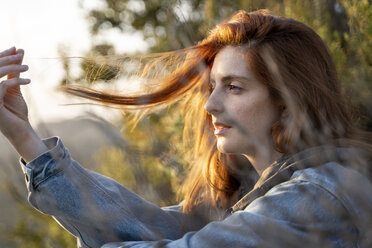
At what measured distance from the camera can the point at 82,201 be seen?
6.22 feet

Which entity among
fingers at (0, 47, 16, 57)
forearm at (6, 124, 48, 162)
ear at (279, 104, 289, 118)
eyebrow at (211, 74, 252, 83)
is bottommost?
→ ear at (279, 104, 289, 118)

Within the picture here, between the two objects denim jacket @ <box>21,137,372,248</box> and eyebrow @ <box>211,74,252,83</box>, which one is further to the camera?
eyebrow @ <box>211,74,252,83</box>

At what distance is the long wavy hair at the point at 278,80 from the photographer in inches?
71.7

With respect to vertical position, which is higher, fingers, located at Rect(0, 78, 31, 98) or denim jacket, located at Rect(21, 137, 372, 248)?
fingers, located at Rect(0, 78, 31, 98)

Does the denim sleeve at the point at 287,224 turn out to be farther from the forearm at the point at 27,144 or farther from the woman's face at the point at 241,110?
the forearm at the point at 27,144

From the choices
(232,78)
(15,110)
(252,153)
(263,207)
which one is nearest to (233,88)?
(232,78)

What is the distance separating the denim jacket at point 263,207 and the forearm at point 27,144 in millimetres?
29

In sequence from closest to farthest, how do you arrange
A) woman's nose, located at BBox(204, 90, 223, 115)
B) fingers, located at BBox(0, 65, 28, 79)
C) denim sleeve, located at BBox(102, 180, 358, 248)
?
1. denim sleeve, located at BBox(102, 180, 358, 248)
2. fingers, located at BBox(0, 65, 28, 79)
3. woman's nose, located at BBox(204, 90, 223, 115)

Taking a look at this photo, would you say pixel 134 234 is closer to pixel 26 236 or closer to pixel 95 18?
pixel 26 236

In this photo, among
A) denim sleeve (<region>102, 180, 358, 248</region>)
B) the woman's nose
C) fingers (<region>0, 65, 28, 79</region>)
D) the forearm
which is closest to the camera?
denim sleeve (<region>102, 180, 358, 248</region>)

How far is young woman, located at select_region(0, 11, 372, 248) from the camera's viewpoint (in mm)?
1425

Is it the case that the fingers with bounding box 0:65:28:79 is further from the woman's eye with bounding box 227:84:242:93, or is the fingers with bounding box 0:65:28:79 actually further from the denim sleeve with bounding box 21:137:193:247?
the woman's eye with bounding box 227:84:242:93

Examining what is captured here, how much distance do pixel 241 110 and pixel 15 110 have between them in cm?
88

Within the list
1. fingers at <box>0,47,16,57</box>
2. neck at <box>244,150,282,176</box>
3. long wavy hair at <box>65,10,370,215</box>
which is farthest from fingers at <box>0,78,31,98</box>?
neck at <box>244,150,282,176</box>
